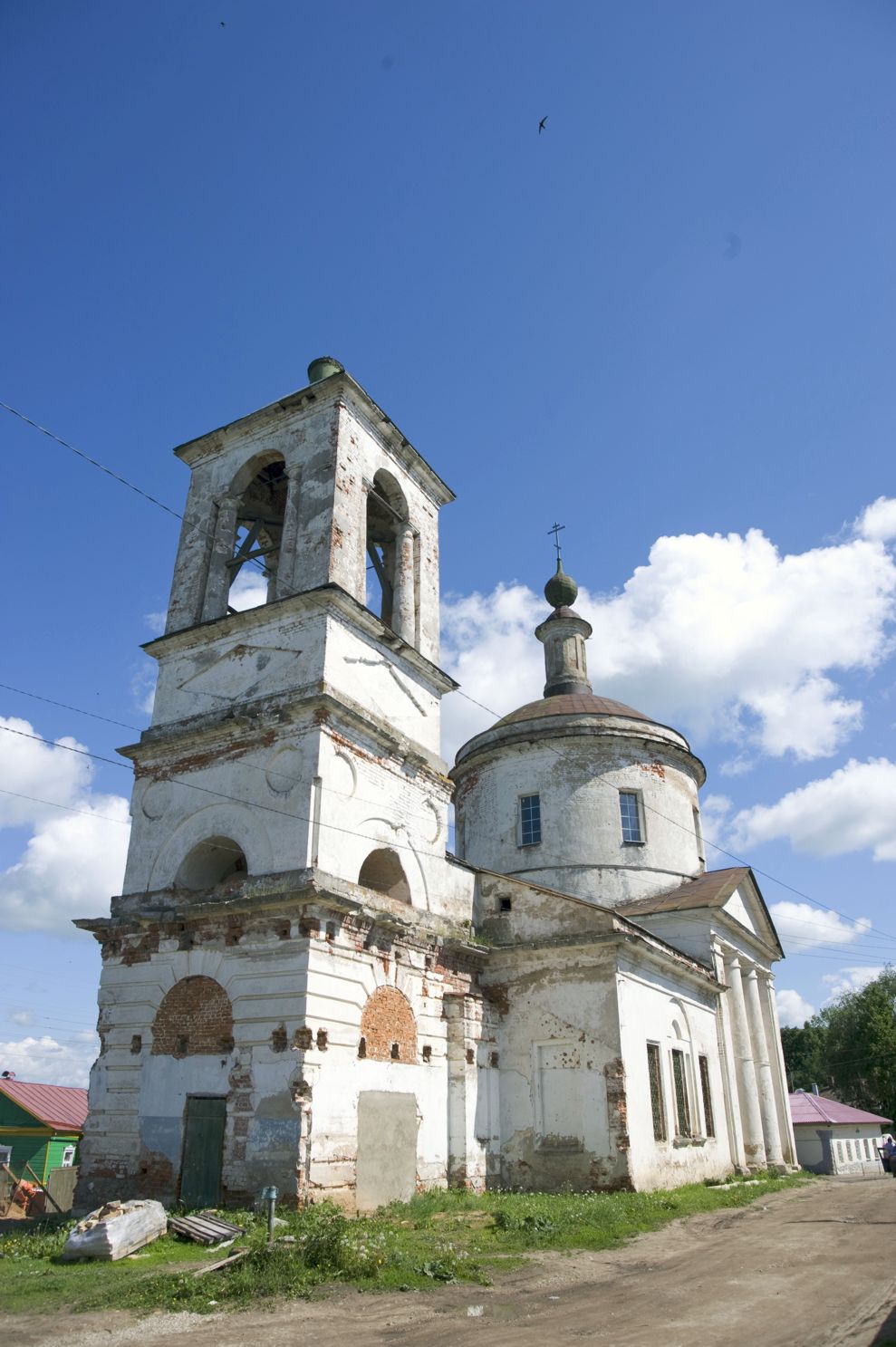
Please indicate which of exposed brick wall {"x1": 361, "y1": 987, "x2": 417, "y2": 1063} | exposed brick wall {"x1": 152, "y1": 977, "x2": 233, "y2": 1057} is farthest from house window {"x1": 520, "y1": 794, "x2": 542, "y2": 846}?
exposed brick wall {"x1": 152, "y1": 977, "x2": 233, "y2": 1057}

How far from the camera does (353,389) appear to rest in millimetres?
15766

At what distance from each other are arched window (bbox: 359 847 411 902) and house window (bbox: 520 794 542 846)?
23.2ft

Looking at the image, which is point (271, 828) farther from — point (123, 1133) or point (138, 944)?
point (123, 1133)

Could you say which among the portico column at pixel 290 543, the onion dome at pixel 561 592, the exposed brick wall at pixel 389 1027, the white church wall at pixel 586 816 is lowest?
the exposed brick wall at pixel 389 1027

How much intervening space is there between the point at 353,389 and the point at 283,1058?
34.5 feet

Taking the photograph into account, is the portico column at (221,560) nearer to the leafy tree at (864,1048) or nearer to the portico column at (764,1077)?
the portico column at (764,1077)

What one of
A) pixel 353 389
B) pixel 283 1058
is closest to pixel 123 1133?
pixel 283 1058

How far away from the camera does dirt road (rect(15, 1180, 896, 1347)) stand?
6.48 metres

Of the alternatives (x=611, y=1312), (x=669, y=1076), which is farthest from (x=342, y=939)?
(x=669, y=1076)

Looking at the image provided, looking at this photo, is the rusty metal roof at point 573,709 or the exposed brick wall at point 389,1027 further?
the rusty metal roof at point 573,709

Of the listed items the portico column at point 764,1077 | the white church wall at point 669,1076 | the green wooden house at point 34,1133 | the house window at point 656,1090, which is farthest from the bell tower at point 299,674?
the green wooden house at point 34,1133

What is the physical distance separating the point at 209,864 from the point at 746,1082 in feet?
43.0

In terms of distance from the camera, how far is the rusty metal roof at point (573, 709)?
2239 centimetres

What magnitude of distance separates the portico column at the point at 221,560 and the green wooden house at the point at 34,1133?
49.1 feet
